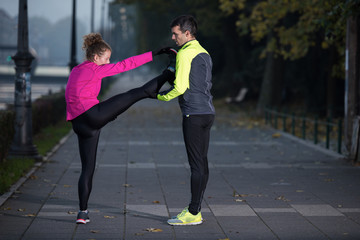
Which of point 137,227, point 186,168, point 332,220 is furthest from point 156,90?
point 186,168

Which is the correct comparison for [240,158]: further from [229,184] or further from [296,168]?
[229,184]

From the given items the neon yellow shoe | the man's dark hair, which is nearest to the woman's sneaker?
the neon yellow shoe

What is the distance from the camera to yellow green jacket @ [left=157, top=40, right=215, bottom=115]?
6586mm

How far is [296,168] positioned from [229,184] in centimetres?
233

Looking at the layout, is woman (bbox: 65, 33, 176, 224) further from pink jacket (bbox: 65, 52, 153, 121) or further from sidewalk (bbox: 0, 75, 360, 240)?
sidewalk (bbox: 0, 75, 360, 240)

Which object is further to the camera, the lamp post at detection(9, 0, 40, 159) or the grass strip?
the lamp post at detection(9, 0, 40, 159)

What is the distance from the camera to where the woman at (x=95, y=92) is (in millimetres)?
6594

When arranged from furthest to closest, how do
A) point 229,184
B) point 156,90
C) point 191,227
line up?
1. point 229,184
2. point 191,227
3. point 156,90

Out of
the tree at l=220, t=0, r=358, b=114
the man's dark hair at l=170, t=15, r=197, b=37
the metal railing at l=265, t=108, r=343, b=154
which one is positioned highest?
the tree at l=220, t=0, r=358, b=114

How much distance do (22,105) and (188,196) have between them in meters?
5.00

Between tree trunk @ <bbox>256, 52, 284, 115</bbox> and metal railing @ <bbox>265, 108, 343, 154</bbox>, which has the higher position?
tree trunk @ <bbox>256, 52, 284, 115</bbox>

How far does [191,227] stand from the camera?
6953 millimetres

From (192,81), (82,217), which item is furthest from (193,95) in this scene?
(82,217)

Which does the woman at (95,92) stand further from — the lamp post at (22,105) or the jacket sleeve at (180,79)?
the lamp post at (22,105)
